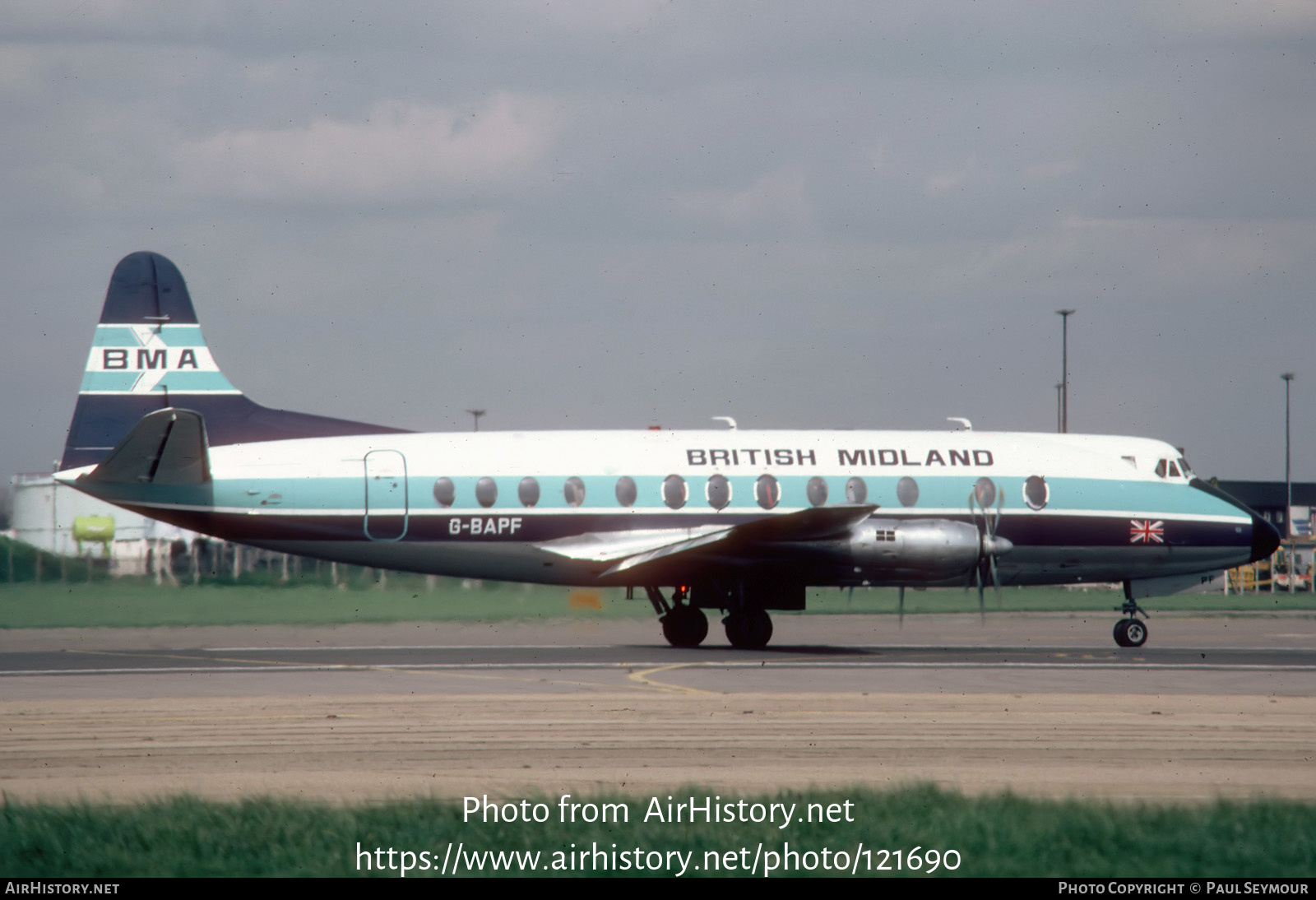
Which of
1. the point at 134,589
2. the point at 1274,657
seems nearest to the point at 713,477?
the point at 1274,657

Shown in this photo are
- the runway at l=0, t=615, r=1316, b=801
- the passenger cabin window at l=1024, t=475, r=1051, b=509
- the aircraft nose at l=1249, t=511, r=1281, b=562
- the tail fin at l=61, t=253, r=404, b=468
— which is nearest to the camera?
the runway at l=0, t=615, r=1316, b=801

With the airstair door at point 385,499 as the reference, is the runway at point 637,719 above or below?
below

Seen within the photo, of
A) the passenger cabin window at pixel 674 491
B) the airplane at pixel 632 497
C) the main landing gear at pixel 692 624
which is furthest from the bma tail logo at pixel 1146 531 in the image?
the passenger cabin window at pixel 674 491

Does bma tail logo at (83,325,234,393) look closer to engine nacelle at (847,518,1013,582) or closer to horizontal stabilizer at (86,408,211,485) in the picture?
horizontal stabilizer at (86,408,211,485)

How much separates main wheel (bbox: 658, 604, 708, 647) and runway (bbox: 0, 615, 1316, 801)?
3.17 feet

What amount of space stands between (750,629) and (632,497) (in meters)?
3.44

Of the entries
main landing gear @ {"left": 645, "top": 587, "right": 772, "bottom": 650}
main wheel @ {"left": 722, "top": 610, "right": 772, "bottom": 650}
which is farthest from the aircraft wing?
main wheel @ {"left": 722, "top": 610, "right": 772, "bottom": 650}

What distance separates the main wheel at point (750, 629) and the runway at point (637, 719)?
0.40 m

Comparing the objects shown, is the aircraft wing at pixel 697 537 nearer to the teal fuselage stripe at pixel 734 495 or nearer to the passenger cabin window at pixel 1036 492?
the teal fuselage stripe at pixel 734 495

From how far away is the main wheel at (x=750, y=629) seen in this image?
86.0 ft

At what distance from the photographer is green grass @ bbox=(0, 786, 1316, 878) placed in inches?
348

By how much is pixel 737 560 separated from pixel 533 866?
16.8 meters

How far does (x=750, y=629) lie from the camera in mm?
26234
